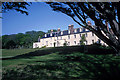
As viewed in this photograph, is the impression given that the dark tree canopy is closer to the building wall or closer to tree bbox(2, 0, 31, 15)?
tree bbox(2, 0, 31, 15)

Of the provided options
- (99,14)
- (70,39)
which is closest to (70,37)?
(70,39)

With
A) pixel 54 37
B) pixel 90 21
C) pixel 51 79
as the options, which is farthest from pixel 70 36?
pixel 51 79

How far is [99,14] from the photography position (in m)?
8.66

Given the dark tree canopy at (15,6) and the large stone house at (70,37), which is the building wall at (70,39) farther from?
the dark tree canopy at (15,6)

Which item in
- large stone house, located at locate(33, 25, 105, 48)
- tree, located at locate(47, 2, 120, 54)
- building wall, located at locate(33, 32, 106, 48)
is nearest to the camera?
tree, located at locate(47, 2, 120, 54)

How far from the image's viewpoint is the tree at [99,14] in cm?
791

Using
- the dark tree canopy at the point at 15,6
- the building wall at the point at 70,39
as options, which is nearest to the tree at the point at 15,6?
the dark tree canopy at the point at 15,6

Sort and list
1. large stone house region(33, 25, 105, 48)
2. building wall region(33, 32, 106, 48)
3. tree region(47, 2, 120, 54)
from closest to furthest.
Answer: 1. tree region(47, 2, 120, 54)
2. building wall region(33, 32, 106, 48)
3. large stone house region(33, 25, 105, 48)

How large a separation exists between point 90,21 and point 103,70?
23.5ft

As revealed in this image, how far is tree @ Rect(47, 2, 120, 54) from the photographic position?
7914 millimetres

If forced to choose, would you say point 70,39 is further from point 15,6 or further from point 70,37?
point 15,6

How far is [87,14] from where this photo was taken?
8938 millimetres

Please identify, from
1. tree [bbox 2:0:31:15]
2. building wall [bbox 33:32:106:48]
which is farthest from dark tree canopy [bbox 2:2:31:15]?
building wall [bbox 33:32:106:48]

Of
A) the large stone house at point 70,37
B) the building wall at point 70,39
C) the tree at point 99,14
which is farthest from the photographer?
the large stone house at point 70,37
